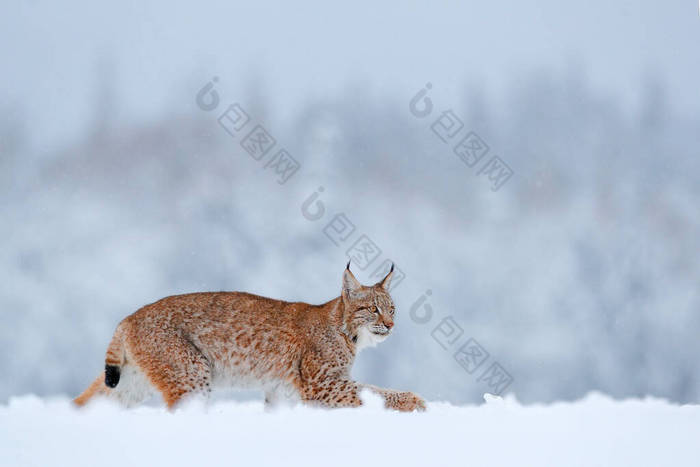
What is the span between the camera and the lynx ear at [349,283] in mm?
7199

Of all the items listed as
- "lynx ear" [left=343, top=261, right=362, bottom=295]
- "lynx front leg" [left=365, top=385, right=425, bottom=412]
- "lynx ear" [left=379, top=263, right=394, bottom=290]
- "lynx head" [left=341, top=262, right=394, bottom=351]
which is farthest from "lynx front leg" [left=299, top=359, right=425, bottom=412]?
"lynx ear" [left=379, top=263, right=394, bottom=290]

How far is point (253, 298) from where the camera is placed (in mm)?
7520

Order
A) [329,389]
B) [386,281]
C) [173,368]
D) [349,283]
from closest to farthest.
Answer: [173,368], [329,389], [349,283], [386,281]

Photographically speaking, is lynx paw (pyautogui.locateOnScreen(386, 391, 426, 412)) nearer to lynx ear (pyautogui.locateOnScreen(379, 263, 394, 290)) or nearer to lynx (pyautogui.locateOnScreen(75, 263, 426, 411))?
lynx (pyautogui.locateOnScreen(75, 263, 426, 411))

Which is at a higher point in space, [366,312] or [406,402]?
[366,312]

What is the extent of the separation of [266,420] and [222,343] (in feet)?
6.10

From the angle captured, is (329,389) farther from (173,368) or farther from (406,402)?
(173,368)

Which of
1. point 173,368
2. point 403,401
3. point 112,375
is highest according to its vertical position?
point 403,401

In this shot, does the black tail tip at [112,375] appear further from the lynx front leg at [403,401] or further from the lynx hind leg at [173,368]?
the lynx front leg at [403,401]

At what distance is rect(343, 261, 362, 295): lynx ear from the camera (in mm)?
7199

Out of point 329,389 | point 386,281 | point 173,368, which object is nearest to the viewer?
point 173,368

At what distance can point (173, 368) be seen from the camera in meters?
6.55

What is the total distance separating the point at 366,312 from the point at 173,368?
1.76m

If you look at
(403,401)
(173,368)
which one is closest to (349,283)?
(403,401)
